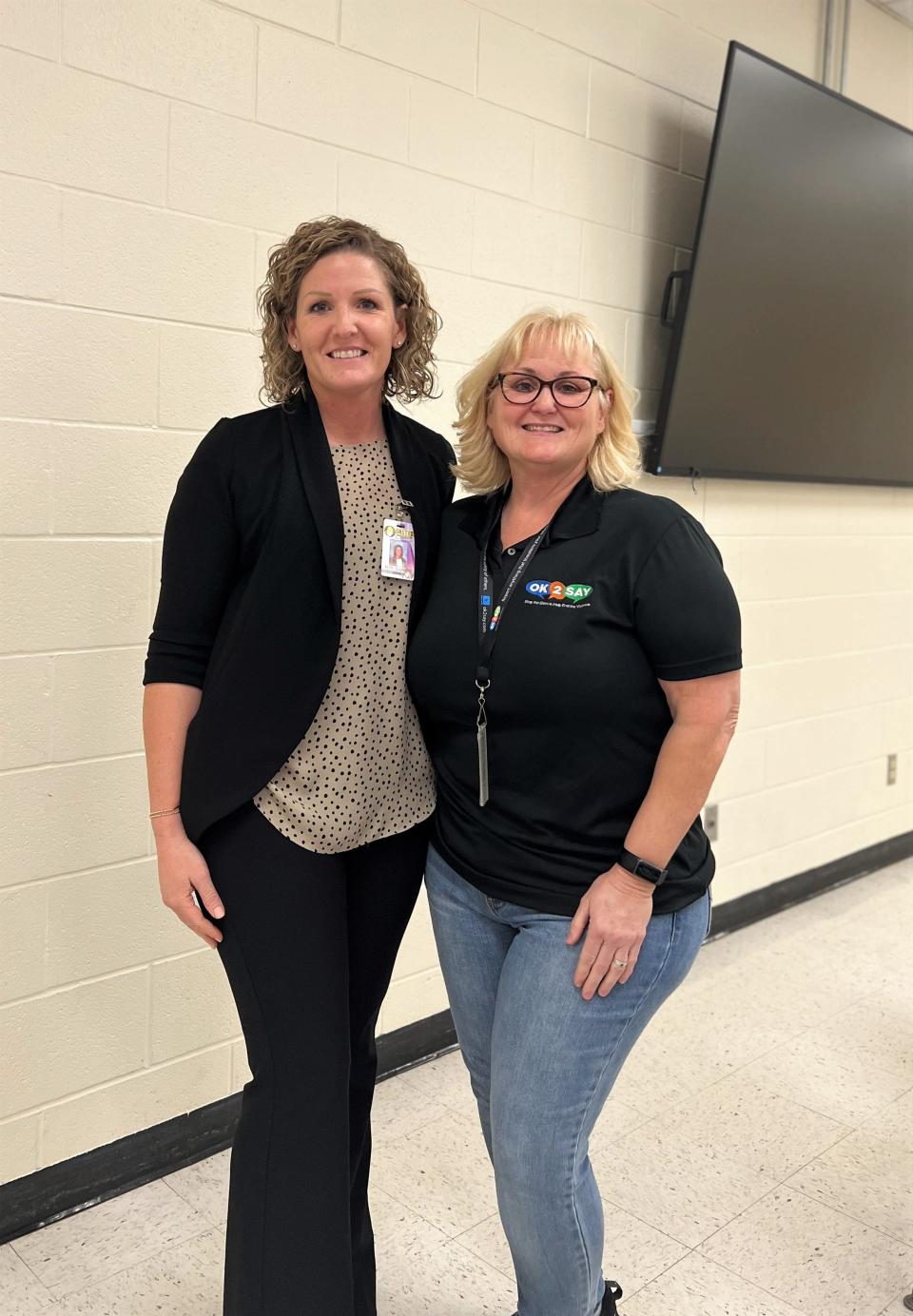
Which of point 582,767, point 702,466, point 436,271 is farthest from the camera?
point 702,466

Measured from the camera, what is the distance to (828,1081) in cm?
261

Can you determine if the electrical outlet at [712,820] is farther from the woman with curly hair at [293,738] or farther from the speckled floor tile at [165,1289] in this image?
the woman with curly hair at [293,738]

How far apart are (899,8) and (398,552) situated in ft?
11.1

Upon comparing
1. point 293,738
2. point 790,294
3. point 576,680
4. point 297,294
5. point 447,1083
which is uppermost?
point 790,294

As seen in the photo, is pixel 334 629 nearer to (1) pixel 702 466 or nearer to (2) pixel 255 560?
(2) pixel 255 560

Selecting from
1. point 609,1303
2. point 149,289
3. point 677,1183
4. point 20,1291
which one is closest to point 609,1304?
point 609,1303

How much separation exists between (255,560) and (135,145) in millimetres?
1023

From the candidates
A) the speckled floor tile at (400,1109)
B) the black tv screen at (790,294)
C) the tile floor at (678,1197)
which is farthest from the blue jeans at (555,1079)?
the black tv screen at (790,294)

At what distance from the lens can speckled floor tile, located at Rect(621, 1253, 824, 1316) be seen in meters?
1.83

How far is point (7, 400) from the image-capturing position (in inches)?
74.7

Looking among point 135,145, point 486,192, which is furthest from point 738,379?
point 135,145

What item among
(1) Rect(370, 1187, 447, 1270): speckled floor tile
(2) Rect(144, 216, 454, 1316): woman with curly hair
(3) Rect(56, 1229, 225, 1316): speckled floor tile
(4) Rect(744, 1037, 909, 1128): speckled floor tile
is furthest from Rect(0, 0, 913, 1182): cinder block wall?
(4) Rect(744, 1037, 909, 1128): speckled floor tile

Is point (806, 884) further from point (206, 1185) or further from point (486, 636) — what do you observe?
point (486, 636)

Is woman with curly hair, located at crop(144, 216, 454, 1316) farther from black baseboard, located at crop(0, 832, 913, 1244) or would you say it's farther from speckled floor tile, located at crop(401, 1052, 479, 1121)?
speckled floor tile, located at crop(401, 1052, 479, 1121)
